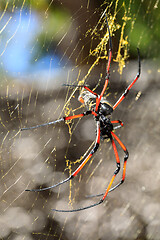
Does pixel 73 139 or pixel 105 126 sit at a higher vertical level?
pixel 105 126

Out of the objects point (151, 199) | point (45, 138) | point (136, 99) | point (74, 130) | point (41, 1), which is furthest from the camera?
point (136, 99)

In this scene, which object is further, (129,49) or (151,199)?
(151,199)

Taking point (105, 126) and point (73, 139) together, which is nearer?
point (105, 126)

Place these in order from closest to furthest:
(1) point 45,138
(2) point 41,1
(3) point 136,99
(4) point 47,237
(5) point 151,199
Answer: (2) point 41,1, (4) point 47,237, (1) point 45,138, (5) point 151,199, (3) point 136,99

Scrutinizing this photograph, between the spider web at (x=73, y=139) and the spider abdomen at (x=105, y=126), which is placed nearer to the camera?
the spider abdomen at (x=105, y=126)

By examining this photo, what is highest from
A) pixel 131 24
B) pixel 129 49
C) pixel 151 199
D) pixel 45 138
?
pixel 131 24

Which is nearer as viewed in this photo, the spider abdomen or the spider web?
the spider abdomen

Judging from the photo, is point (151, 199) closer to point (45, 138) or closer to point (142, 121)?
point (142, 121)

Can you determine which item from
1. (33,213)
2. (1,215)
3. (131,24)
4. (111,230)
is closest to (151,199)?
(111,230)
